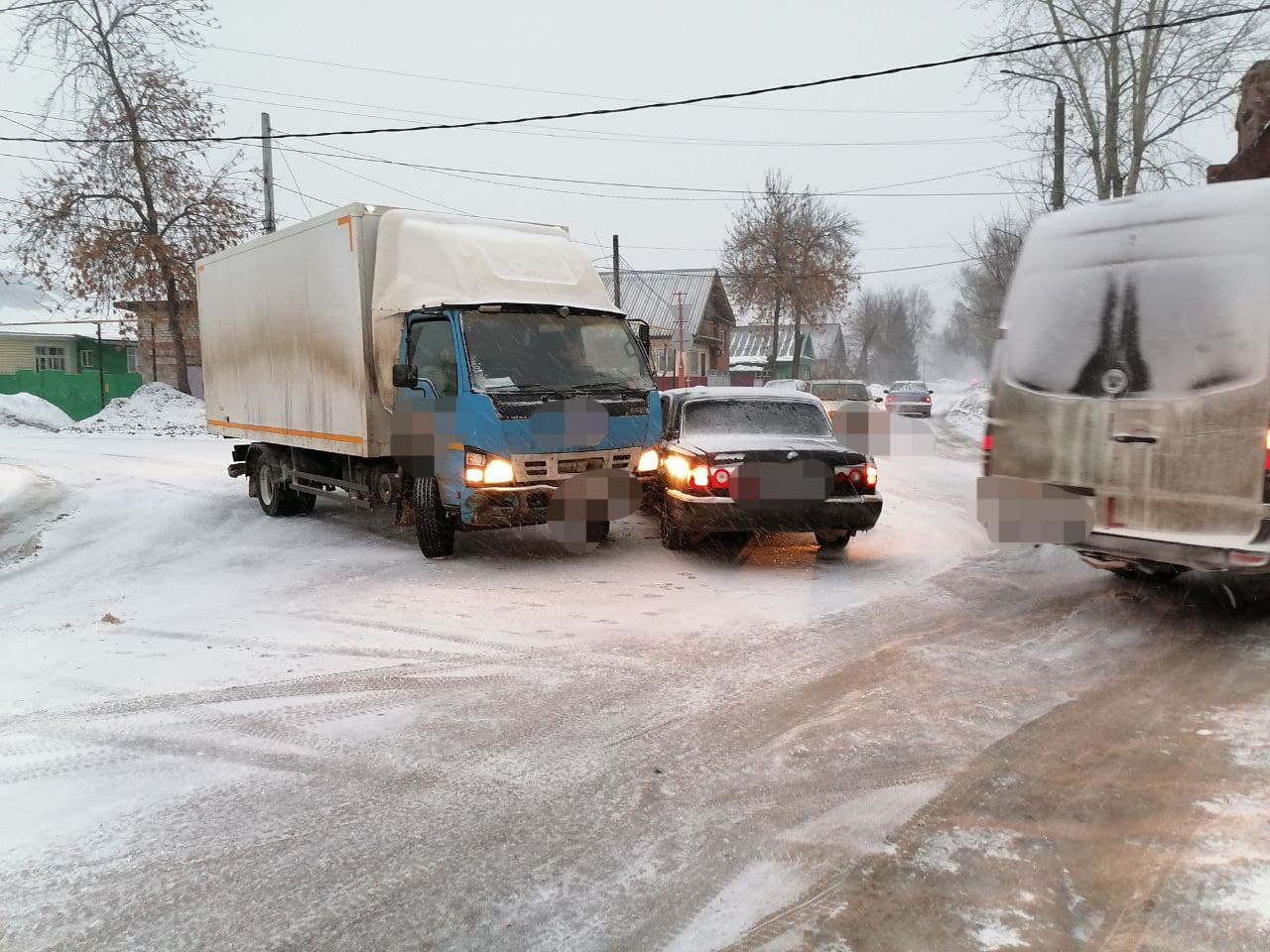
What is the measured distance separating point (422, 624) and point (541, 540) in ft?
10.6

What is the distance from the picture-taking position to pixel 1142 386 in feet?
18.3

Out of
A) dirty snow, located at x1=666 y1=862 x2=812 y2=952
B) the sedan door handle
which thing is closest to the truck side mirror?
the sedan door handle

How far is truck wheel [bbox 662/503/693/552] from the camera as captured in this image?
8.45 metres

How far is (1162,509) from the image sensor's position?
551 cm

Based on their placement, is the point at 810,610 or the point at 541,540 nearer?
the point at 810,610

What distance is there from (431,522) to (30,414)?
80.8 ft

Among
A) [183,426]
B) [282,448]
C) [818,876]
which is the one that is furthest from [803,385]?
[818,876]

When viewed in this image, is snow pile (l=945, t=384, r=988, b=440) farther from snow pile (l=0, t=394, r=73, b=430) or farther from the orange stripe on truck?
→ snow pile (l=0, t=394, r=73, b=430)

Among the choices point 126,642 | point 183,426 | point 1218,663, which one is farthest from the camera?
point 183,426

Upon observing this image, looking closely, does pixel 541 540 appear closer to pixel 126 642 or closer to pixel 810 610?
pixel 810 610

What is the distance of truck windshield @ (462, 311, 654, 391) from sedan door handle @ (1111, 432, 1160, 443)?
14.0 ft

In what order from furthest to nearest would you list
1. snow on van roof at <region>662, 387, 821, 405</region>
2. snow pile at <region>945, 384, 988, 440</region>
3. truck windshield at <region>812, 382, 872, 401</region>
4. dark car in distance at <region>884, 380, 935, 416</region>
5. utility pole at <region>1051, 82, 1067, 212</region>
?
dark car in distance at <region>884, 380, 935, 416</region> < truck windshield at <region>812, 382, 872, 401</region> < snow pile at <region>945, 384, 988, 440</region> < utility pole at <region>1051, 82, 1067, 212</region> < snow on van roof at <region>662, 387, 821, 405</region>

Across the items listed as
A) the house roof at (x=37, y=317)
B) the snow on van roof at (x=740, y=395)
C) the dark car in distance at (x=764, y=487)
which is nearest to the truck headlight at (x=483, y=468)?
the dark car in distance at (x=764, y=487)

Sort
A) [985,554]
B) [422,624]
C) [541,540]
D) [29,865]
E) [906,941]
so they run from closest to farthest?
[906,941], [29,865], [422,624], [985,554], [541,540]
